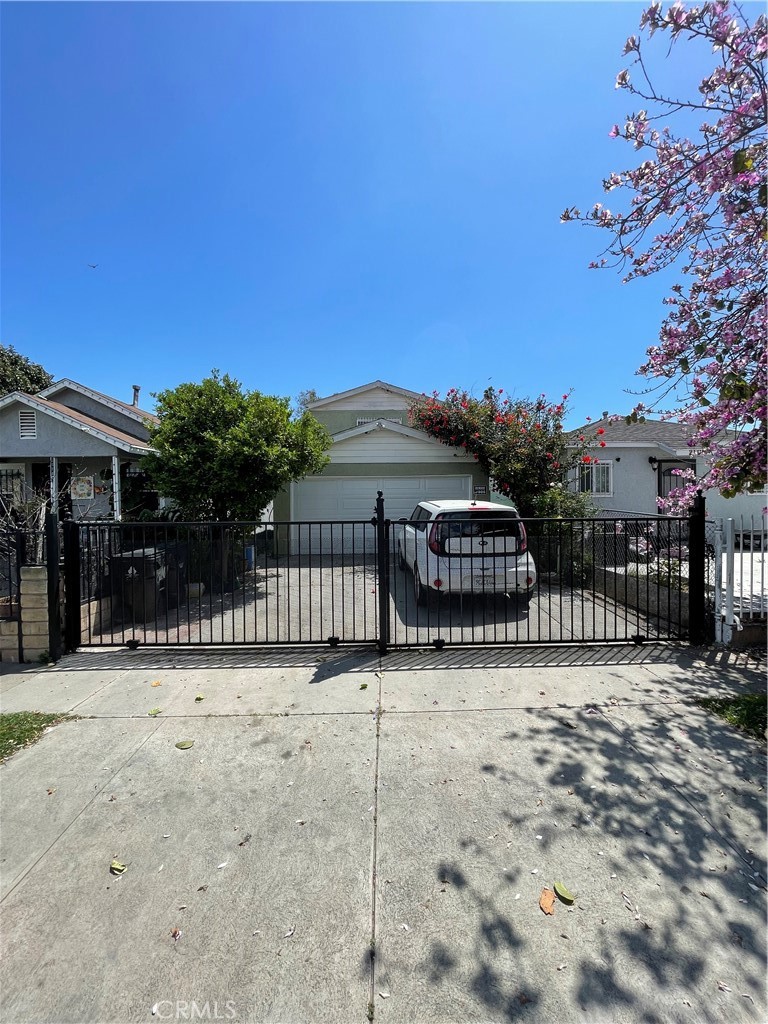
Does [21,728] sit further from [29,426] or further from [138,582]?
[29,426]

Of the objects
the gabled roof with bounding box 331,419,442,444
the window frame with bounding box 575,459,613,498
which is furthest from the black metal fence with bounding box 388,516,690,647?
the window frame with bounding box 575,459,613,498

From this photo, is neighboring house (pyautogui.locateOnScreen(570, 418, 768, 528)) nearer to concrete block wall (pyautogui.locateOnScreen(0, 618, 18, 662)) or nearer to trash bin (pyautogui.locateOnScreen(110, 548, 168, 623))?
trash bin (pyautogui.locateOnScreen(110, 548, 168, 623))

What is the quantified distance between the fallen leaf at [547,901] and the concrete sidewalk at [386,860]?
1.5 inches

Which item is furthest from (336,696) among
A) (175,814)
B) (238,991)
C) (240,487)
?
(240,487)

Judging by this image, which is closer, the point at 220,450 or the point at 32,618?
the point at 32,618

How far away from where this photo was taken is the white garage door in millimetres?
13023

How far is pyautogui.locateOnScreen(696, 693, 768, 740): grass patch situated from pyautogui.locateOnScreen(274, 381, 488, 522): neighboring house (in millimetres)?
9342

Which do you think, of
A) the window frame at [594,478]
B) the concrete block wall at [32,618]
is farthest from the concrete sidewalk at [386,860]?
the window frame at [594,478]

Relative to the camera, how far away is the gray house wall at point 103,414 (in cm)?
1585

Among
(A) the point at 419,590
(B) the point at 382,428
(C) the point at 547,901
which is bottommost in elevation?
(C) the point at 547,901

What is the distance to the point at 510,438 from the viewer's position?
10906 millimetres

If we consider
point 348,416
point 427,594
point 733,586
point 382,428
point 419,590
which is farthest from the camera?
point 348,416

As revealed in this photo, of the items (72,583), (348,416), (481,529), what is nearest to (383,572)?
(481,529)

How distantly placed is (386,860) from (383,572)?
2.97m
